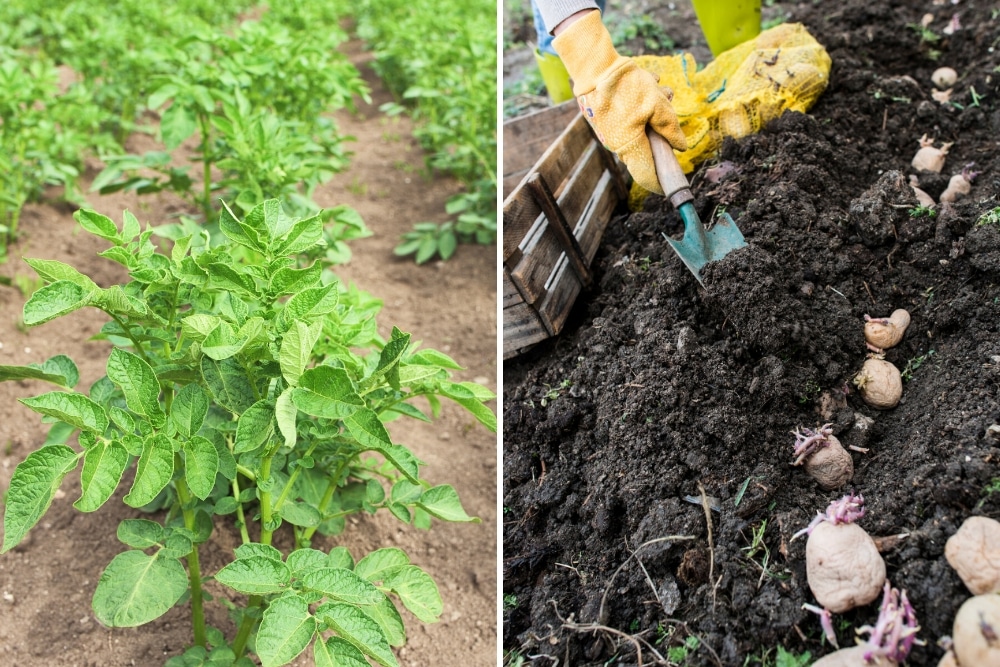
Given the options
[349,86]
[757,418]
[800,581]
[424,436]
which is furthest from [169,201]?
[800,581]

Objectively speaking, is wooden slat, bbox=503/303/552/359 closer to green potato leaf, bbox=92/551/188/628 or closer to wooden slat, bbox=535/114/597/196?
wooden slat, bbox=535/114/597/196

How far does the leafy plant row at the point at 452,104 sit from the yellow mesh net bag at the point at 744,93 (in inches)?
41.1

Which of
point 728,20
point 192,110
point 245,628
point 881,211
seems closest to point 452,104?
point 728,20

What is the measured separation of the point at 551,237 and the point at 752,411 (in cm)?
85

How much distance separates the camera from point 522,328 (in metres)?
2.47

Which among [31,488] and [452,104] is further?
[452,104]

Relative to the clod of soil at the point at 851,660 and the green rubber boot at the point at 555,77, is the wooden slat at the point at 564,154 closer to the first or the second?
the green rubber boot at the point at 555,77

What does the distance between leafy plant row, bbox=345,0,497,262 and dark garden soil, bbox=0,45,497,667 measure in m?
0.12

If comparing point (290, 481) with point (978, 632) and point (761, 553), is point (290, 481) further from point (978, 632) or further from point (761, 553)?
point (978, 632)

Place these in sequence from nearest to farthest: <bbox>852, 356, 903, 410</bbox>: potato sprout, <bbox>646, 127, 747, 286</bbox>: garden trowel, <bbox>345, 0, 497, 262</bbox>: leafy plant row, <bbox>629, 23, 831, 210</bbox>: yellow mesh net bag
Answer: <bbox>852, 356, 903, 410</bbox>: potato sprout < <bbox>646, 127, 747, 286</bbox>: garden trowel < <bbox>629, 23, 831, 210</bbox>: yellow mesh net bag < <bbox>345, 0, 497, 262</bbox>: leafy plant row

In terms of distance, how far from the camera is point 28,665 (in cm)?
202

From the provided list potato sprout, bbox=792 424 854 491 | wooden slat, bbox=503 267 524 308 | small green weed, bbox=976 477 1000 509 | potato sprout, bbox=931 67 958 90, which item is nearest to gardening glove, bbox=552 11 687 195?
wooden slat, bbox=503 267 524 308

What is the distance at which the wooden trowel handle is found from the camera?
2.40m

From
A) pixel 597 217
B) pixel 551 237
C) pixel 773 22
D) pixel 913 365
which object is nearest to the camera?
pixel 913 365
